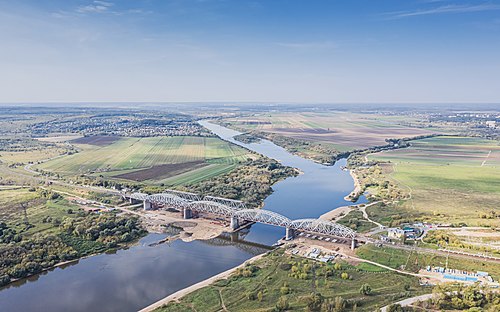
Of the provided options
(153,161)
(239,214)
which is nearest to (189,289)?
(239,214)

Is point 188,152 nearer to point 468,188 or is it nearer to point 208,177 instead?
point 208,177

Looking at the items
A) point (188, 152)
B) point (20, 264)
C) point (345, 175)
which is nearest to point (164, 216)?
point (20, 264)

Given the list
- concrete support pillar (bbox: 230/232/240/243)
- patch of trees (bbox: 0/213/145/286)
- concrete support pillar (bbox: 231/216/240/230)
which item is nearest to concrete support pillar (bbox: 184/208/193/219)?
patch of trees (bbox: 0/213/145/286)

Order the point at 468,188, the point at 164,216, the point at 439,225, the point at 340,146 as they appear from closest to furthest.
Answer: the point at 439,225 → the point at 164,216 → the point at 468,188 → the point at 340,146

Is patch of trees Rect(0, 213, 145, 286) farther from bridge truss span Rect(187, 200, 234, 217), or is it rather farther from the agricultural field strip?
the agricultural field strip

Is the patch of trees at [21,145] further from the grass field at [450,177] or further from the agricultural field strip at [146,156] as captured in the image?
the grass field at [450,177]

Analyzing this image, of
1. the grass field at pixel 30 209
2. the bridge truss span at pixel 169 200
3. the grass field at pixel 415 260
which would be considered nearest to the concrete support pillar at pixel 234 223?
the bridge truss span at pixel 169 200
